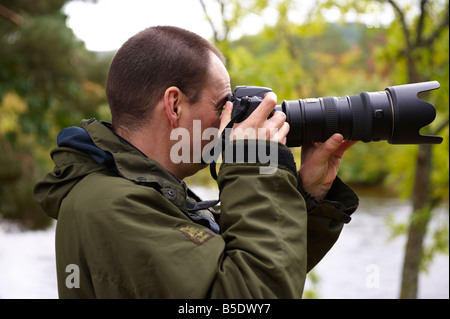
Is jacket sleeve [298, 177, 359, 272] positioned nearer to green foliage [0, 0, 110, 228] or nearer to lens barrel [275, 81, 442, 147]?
lens barrel [275, 81, 442, 147]

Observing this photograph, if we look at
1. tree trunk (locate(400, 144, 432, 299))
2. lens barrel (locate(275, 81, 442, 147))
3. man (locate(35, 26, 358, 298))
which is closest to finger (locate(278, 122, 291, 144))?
man (locate(35, 26, 358, 298))

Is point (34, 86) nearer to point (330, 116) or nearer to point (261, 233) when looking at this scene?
point (330, 116)

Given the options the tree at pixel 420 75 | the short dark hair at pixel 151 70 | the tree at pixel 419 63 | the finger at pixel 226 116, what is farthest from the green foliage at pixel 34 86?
the finger at pixel 226 116

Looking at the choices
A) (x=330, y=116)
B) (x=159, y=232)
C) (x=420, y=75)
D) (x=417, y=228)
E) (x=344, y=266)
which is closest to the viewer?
(x=159, y=232)

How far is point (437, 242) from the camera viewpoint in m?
4.37

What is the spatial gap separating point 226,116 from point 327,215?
1.43 ft

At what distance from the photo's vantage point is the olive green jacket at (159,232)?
1.12 m

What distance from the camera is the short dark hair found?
1389mm

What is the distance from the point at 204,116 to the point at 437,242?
11.7 ft

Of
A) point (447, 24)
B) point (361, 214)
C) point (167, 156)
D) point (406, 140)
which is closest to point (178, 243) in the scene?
point (167, 156)

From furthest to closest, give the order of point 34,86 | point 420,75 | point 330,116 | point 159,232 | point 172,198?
point 34,86
point 420,75
point 330,116
point 172,198
point 159,232

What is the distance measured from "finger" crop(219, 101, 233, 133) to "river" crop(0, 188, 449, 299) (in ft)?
14.8

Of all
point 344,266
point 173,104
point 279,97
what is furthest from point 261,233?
point 344,266

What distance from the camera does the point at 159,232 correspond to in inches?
45.8
